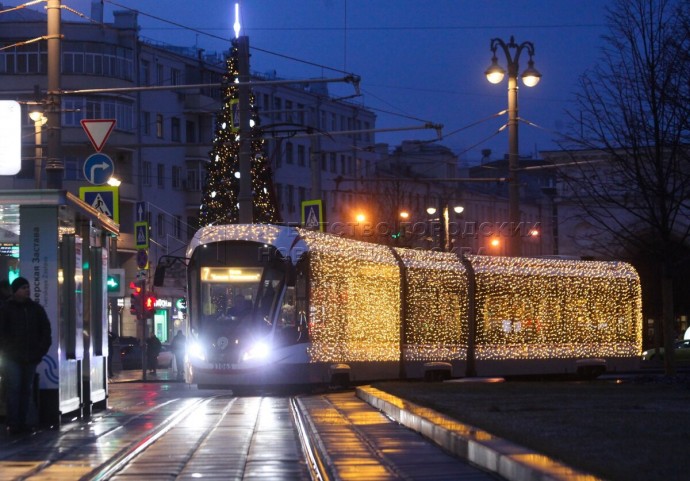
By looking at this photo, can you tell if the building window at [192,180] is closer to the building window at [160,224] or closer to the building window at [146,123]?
the building window at [160,224]

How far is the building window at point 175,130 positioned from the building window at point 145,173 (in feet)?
12.3

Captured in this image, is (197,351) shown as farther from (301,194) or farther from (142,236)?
(301,194)

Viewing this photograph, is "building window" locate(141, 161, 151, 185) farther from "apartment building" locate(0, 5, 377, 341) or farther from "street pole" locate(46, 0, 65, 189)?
"street pole" locate(46, 0, 65, 189)

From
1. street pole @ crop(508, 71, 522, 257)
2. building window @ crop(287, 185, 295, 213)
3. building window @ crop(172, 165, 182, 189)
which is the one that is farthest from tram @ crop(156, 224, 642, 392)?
building window @ crop(287, 185, 295, 213)

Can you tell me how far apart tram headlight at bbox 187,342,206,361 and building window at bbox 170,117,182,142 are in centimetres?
5517

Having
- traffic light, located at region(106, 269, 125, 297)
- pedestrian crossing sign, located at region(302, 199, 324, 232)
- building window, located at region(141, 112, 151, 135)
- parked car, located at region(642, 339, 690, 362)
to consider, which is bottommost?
parked car, located at region(642, 339, 690, 362)

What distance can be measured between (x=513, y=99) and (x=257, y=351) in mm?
9800

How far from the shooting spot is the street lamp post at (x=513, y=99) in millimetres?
33375

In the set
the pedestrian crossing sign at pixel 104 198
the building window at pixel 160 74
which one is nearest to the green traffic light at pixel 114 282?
the pedestrian crossing sign at pixel 104 198

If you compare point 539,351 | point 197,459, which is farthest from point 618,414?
point 539,351

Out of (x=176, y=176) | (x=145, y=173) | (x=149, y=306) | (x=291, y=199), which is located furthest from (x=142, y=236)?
(x=291, y=199)

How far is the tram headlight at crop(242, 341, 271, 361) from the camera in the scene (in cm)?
2747

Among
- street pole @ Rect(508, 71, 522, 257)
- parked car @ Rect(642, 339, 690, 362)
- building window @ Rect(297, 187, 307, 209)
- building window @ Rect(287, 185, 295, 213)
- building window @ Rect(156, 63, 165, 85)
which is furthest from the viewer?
building window @ Rect(297, 187, 307, 209)

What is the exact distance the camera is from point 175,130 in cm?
8294
